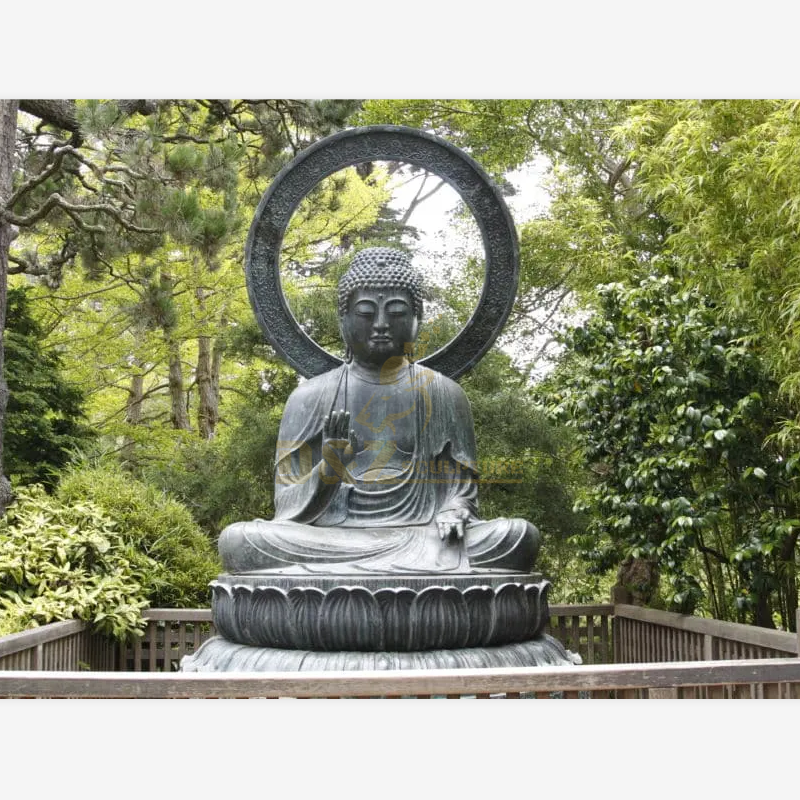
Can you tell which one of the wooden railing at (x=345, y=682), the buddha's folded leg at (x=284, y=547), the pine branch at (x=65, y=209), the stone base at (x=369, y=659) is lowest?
the stone base at (x=369, y=659)

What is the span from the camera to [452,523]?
16.4 feet

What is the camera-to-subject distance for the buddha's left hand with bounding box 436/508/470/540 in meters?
4.96

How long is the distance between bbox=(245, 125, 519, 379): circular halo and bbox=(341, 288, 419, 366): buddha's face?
18.4 inches

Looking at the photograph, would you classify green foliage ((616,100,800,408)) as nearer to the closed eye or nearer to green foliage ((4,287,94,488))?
the closed eye

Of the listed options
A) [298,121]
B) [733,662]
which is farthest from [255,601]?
[298,121]

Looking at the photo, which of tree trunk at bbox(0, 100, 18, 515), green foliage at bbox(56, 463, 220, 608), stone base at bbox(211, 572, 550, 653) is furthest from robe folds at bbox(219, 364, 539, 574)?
tree trunk at bbox(0, 100, 18, 515)

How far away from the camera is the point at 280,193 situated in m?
5.78

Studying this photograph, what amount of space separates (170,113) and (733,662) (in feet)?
26.1

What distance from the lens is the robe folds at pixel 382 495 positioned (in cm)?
495

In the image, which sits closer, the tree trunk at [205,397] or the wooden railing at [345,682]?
the wooden railing at [345,682]

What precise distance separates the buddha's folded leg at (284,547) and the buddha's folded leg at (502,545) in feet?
1.40

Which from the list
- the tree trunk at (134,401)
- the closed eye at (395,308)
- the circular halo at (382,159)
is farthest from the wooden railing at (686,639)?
the tree trunk at (134,401)

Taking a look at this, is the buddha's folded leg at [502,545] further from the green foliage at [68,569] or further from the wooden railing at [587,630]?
the green foliage at [68,569]

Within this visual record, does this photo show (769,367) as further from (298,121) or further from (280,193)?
(298,121)
